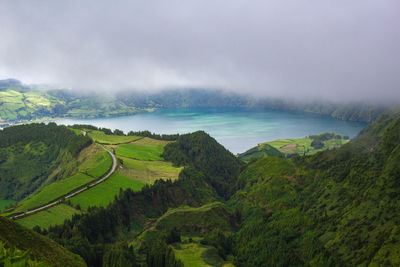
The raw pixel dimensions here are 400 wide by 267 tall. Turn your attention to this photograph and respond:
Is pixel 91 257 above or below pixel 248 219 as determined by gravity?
above

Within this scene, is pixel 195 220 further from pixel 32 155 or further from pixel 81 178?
pixel 32 155

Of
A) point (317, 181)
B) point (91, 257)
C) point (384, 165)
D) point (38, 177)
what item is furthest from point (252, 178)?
point (38, 177)

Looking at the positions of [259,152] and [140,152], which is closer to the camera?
[140,152]

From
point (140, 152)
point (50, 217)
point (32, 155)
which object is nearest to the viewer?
point (50, 217)

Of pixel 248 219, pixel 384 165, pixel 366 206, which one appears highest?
pixel 384 165

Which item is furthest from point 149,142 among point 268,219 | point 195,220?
point 268,219

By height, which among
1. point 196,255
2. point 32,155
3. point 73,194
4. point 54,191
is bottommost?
point 196,255

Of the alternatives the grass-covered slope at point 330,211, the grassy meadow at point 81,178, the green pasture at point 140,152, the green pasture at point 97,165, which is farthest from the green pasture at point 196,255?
the green pasture at point 140,152

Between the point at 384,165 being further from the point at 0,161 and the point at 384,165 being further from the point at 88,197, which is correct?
Result: the point at 0,161
